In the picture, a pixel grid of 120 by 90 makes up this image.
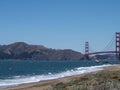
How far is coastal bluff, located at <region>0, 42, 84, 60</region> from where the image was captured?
166 meters

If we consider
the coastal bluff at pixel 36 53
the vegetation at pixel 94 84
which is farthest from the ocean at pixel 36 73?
the coastal bluff at pixel 36 53

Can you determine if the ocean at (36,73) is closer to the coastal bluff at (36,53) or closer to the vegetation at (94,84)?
the vegetation at (94,84)

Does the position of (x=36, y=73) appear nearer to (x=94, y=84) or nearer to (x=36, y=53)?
(x=94, y=84)

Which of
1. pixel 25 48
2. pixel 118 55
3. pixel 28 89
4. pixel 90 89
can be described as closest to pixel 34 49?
pixel 25 48

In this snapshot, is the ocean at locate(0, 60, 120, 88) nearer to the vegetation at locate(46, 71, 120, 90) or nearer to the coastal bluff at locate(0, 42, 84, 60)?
the vegetation at locate(46, 71, 120, 90)

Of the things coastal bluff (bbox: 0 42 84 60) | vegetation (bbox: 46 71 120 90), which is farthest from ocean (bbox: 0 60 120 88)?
coastal bluff (bbox: 0 42 84 60)

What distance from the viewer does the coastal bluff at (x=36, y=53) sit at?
546 ft

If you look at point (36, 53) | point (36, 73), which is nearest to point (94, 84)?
point (36, 73)

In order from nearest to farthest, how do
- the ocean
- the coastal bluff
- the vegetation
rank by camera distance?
the vegetation → the ocean → the coastal bluff

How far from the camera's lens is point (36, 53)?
167750mm

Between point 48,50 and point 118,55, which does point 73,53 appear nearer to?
point 48,50

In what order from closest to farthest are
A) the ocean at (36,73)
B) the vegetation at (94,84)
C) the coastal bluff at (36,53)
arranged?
the vegetation at (94,84), the ocean at (36,73), the coastal bluff at (36,53)

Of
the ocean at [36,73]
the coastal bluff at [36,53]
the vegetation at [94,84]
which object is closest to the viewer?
the vegetation at [94,84]

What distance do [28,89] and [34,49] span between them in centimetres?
14404
